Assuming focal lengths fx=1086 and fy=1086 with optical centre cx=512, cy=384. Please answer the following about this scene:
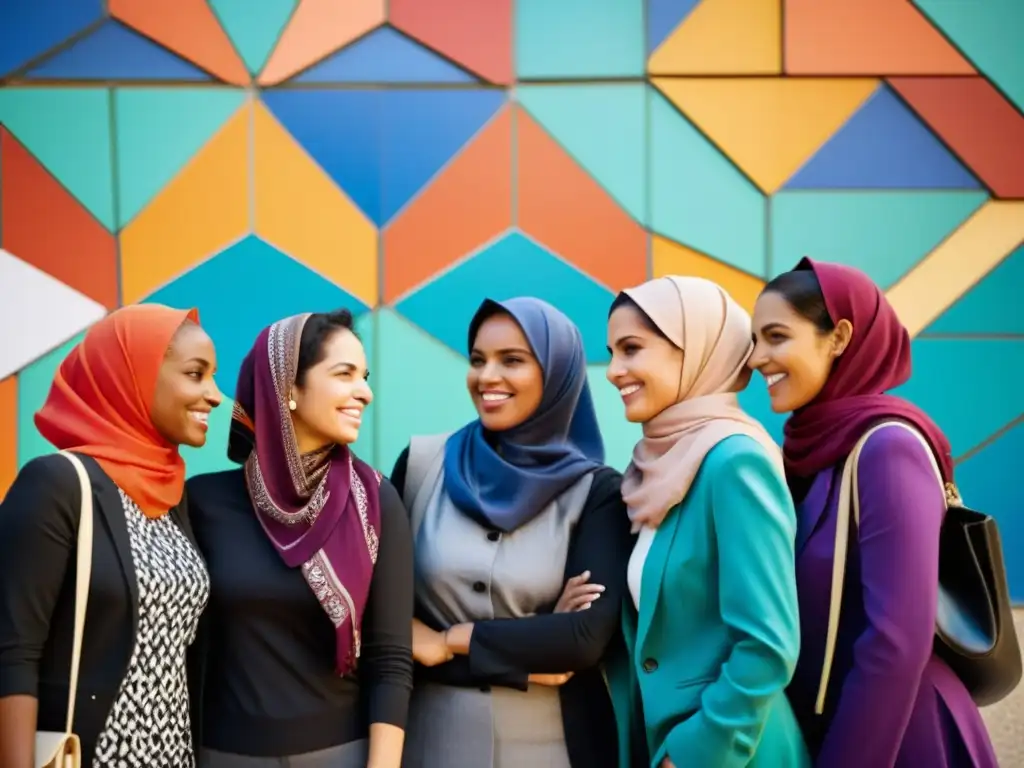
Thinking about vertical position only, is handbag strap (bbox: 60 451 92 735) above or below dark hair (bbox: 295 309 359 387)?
below

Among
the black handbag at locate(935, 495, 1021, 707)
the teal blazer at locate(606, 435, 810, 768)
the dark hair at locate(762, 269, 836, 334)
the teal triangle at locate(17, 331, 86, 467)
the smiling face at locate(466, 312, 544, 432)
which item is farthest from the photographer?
the teal triangle at locate(17, 331, 86, 467)

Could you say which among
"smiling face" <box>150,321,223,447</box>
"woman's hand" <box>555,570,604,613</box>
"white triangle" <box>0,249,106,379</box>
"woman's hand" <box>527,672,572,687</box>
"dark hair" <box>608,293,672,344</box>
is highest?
"white triangle" <box>0,249,106,379</box>

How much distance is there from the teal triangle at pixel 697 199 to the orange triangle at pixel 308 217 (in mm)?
1125

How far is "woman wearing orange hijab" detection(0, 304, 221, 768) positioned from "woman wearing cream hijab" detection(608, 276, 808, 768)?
99 cm

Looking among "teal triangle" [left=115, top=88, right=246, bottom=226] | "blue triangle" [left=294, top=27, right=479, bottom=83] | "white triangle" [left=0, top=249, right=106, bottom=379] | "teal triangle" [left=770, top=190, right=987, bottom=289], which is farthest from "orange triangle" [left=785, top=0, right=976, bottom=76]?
"white triangle" [left=0, top=249, right=106, bottom=379]

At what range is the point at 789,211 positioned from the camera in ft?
13.8

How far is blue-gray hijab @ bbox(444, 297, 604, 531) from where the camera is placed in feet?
8.59

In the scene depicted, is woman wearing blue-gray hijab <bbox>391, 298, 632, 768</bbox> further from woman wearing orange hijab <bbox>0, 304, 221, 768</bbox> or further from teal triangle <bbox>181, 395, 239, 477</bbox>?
teal triangle <bbox>181, 395, 239, 477</bbox>

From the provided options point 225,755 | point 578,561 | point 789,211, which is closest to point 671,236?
point 789,211

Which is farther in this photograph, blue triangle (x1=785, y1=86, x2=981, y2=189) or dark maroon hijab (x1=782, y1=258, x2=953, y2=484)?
blue triangle (x1=785, y1=86, x2=981, y2=189)

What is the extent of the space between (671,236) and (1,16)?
270cm

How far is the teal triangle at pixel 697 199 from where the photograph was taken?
13.8 ft

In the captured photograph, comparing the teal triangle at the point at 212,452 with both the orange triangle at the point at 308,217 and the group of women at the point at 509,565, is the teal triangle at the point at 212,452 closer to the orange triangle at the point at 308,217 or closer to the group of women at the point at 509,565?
the orange triangle at the point at 308,217

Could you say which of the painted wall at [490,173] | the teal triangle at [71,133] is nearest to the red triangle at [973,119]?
the painted wall at [490,173]
